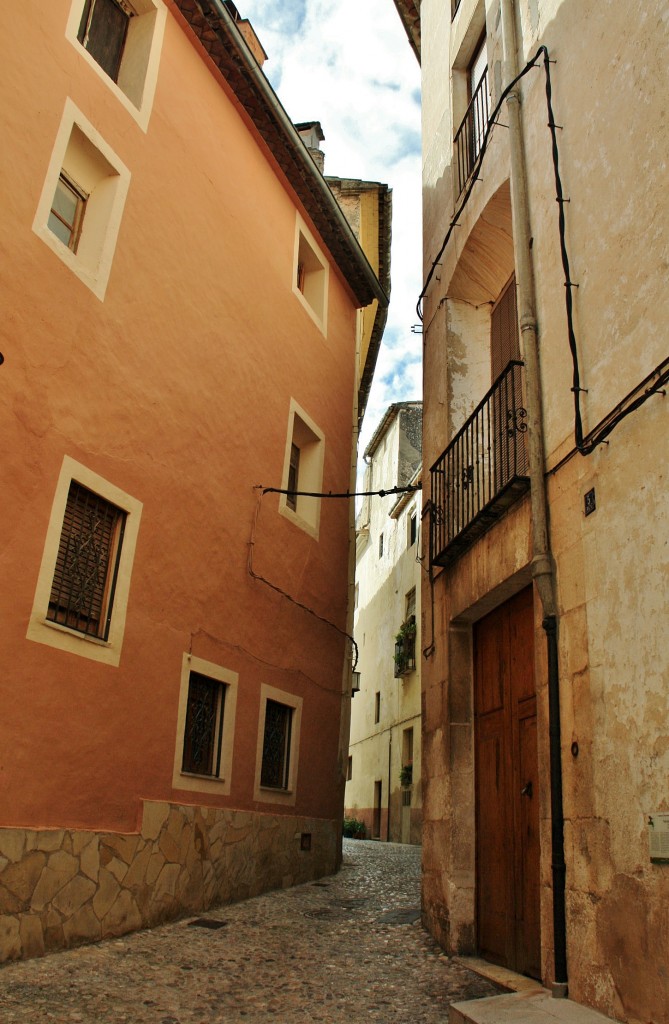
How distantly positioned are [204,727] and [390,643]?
16.4m

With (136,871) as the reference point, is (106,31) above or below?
above

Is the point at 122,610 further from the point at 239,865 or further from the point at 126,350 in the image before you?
the point at 239,865

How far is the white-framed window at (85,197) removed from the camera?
711 centimetres

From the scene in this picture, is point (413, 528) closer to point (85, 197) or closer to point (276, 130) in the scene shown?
point (276, 130)

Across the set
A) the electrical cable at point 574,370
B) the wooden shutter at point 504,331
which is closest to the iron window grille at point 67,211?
the electrical cable at point 574,370

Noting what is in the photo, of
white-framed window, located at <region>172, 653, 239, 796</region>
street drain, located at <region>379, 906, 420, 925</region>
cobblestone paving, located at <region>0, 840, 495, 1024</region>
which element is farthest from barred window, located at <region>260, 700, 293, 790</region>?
street drain, located at <region>379, 906, 420, 925</region>

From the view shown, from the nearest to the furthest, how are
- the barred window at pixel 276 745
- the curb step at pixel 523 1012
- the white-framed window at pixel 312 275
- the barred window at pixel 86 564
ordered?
the curb step at pixel 523 1012, the barred window at pixel 86 564, the barred window at pixel 276 745, the white-framed window at pixel 312 275

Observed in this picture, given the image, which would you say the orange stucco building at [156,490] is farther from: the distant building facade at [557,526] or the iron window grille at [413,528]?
the iron window grille at [413,528]

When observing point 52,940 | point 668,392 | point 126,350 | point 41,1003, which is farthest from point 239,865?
point 668,392

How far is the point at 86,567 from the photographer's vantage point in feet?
22.4

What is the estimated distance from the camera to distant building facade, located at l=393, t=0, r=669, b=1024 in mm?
4160

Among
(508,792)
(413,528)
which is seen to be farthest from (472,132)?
(413,528)

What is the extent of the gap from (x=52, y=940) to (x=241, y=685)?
3493 millimetres

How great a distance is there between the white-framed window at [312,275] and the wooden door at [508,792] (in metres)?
6.74
